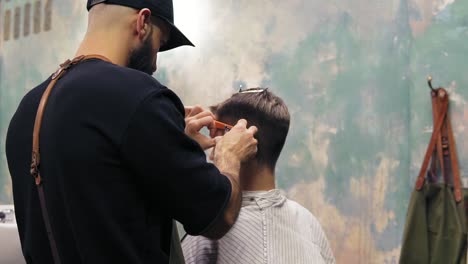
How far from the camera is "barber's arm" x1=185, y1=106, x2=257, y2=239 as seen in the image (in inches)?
48.0

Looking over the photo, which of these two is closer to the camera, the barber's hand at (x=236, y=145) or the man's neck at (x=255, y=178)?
the barber's hand at (x=236, y=145)

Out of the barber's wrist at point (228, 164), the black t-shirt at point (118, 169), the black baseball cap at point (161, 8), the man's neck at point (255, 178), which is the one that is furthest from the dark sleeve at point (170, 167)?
the man's neck at point (255, 178)

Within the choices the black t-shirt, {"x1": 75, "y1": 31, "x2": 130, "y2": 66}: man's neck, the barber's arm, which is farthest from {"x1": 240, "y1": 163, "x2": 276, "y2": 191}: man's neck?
{"x1": 75, "y1": 31, "x2": 130, "y2": 66}: man's neck

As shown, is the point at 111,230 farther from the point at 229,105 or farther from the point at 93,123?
the point at 229,105

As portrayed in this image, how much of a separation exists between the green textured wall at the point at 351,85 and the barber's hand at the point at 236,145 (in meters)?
1.04

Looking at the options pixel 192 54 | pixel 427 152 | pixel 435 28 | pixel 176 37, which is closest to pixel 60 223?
pixel 176 37

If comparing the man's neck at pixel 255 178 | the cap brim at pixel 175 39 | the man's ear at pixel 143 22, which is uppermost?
the man's ear at pixel 143 22

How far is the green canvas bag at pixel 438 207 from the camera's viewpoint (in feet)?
6.55

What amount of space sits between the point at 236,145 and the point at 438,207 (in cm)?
108

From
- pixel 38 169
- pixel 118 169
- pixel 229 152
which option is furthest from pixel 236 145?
pixel 38 169

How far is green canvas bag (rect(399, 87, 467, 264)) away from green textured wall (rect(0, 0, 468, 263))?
0.15 feet

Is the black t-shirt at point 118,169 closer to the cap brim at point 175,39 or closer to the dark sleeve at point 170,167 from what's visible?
the dark sleeve at point 170,167

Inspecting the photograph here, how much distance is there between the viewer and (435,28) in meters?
2.14

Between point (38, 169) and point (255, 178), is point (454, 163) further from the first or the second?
point (38, 169)
